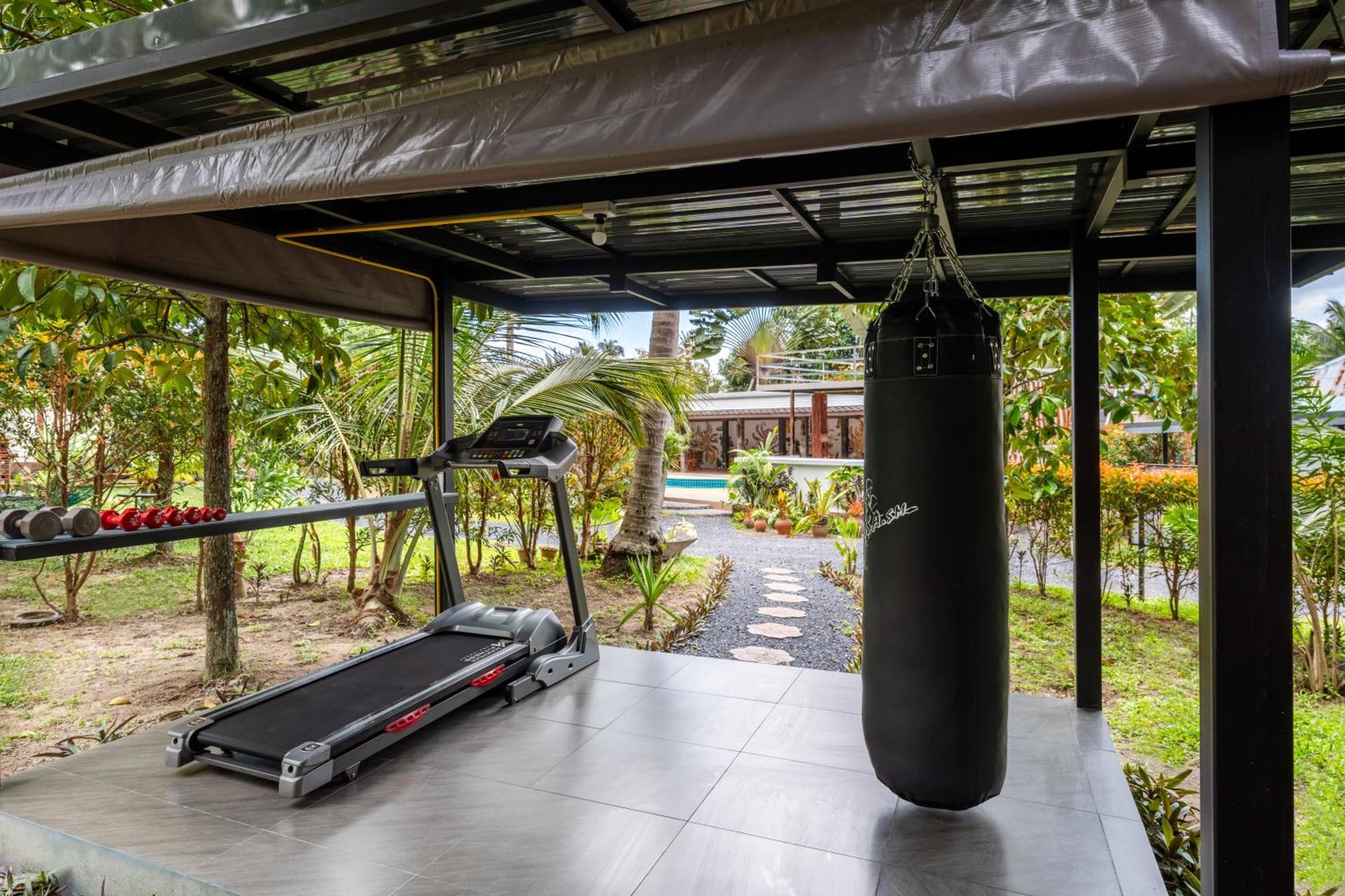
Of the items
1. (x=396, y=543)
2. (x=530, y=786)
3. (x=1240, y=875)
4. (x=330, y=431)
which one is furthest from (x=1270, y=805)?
(x=330, y=431)

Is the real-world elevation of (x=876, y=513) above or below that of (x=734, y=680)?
above

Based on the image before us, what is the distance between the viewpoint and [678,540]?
9062mm

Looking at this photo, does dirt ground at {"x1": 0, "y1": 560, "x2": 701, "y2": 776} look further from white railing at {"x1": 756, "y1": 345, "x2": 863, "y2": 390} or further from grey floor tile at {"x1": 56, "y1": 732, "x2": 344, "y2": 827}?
white railing at {"x1": 756, "y1": 345, "x2": 863, "y2": 390}

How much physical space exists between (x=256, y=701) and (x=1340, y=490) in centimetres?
645

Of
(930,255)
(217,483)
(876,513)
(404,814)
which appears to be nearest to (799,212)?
(930,255)

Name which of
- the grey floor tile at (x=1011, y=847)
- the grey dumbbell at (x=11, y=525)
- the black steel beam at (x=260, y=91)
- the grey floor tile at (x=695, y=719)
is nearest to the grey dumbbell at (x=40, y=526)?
the grey dumbbell at (x=11, y=525)

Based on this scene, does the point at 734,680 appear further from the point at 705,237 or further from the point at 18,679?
the point at 18,679

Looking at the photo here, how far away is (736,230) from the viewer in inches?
155

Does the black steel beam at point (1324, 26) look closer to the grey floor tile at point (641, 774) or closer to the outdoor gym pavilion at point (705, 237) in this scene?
the outdoor gym pavilion at point (705, 237)

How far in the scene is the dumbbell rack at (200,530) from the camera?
265 centimetres

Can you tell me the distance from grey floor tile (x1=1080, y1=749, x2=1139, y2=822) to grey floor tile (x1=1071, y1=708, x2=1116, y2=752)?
0.05 metres

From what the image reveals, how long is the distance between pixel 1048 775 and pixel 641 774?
1.62 m

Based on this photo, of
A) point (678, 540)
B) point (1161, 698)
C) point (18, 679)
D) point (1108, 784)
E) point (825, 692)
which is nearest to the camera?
point (1108, 784)

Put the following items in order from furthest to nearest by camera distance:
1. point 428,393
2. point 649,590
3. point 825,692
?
point 649,590
point 428,393
point 825,692
